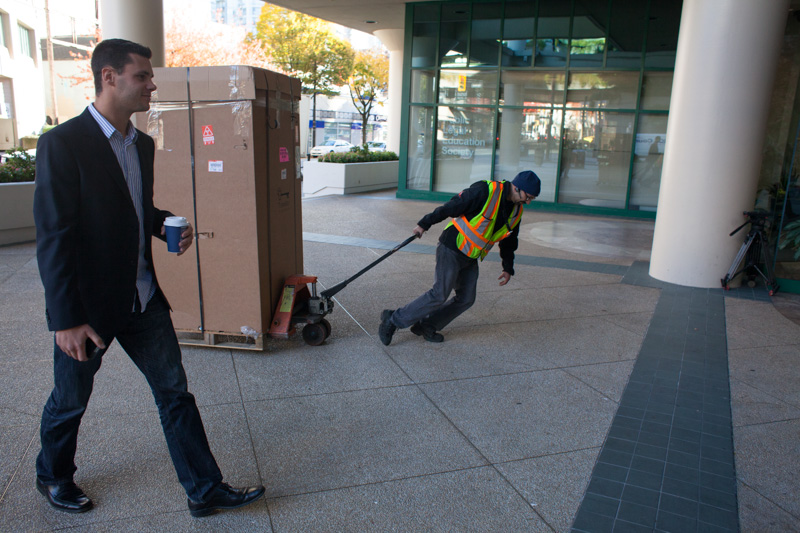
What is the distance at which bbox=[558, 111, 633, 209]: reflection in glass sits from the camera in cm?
1421

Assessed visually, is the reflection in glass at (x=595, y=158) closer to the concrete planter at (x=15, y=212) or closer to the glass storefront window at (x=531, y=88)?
the glass storefront window at (x=531, y=88)

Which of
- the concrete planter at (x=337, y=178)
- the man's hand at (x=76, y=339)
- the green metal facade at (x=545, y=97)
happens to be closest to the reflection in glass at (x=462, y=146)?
the green metal facade at (x=545, y=97)

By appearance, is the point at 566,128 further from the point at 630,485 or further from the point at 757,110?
the point at 630,485

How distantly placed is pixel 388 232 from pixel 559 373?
21.3 feet

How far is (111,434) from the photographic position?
3.58 m

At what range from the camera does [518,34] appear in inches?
574

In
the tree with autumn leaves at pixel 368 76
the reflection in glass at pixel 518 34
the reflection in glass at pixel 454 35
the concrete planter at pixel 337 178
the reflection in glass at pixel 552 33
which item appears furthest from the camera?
the tree with autumn leaves at pixel 368 76

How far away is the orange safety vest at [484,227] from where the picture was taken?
4.84 metres

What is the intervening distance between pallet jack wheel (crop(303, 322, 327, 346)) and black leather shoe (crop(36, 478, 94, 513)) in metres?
2.44

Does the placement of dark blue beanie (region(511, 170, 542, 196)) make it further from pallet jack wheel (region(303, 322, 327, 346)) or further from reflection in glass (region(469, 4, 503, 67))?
reflection in glass (region(469, 4, 503, 67))

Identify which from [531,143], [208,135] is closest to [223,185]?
[208,135]

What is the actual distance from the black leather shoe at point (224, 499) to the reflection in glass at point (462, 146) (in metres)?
13.2


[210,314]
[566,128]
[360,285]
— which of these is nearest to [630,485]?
[210,314]

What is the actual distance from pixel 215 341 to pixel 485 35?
487 inches
